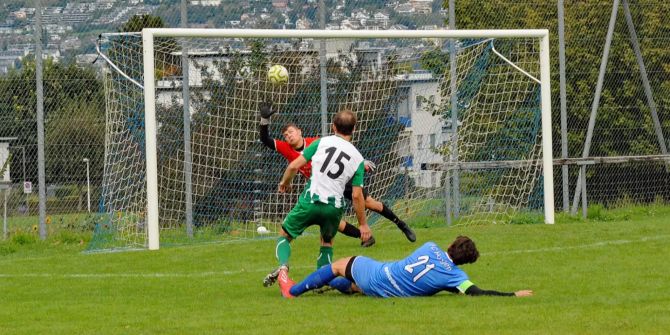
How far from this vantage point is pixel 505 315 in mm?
9578

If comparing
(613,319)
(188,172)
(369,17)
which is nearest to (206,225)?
(188,172)

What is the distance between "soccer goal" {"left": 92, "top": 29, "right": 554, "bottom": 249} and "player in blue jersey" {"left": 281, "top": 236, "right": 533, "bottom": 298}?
6.11 m

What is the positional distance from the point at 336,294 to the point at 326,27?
9.68 meters

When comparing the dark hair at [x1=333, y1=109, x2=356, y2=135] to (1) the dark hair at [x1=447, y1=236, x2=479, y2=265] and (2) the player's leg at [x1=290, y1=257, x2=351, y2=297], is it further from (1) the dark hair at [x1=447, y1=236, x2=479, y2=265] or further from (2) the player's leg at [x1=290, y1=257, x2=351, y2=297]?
(1) the dark hair at [x1=447, y1=236, x2=479, y2=265]

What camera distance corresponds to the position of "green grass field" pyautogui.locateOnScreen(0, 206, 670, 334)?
30.9 feet

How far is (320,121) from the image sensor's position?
65.3 ft

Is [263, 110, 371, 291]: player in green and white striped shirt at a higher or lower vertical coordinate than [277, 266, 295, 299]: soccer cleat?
higher

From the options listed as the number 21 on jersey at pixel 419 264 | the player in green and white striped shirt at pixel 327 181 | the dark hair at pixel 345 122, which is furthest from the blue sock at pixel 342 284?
the dark hair at pixel 345 122

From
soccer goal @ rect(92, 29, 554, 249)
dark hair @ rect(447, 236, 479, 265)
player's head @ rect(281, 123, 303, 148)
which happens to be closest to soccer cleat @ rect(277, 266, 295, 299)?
dark hair @ rect(447, 236, 479, 265)

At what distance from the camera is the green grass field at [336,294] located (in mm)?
9422

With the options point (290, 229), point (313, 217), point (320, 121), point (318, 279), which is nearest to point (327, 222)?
point (313, 217)

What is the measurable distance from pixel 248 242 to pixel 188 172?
1589 millimetres

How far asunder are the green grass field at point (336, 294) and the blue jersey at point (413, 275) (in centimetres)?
16

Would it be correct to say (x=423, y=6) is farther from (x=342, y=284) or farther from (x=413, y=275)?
(x=413, y=275)
